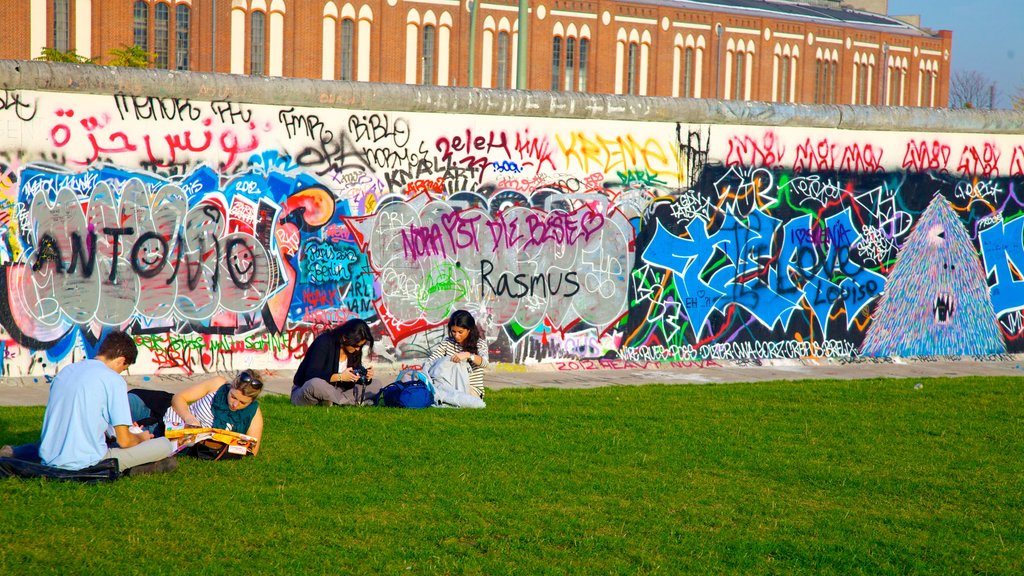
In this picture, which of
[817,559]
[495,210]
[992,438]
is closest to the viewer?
[817,559]

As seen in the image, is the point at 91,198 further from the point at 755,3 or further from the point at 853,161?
the point at 755,3

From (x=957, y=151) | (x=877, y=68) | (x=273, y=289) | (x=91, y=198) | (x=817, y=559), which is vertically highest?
(x=877, y=68)

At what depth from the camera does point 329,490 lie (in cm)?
718

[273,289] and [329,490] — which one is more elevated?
[273,289]

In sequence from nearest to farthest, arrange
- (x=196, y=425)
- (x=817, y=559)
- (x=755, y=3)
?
(x=817, y=559), (x=196, y=425), (x=755, y=3)

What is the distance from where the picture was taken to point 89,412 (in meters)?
7.03

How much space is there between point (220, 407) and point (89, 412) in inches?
47.4

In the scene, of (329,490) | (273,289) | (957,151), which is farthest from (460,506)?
(957,151)

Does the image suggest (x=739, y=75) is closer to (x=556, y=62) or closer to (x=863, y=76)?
(x=863, y=76)

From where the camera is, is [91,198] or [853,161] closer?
[91,198]

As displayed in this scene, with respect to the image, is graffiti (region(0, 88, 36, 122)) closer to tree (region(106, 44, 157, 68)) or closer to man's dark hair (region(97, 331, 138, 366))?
man's dark hair (region(97, 331, 138, 366))

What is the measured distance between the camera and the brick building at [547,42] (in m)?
51.2

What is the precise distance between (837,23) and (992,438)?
63604 millimetres

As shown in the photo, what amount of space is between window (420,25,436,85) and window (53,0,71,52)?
16.4 m
